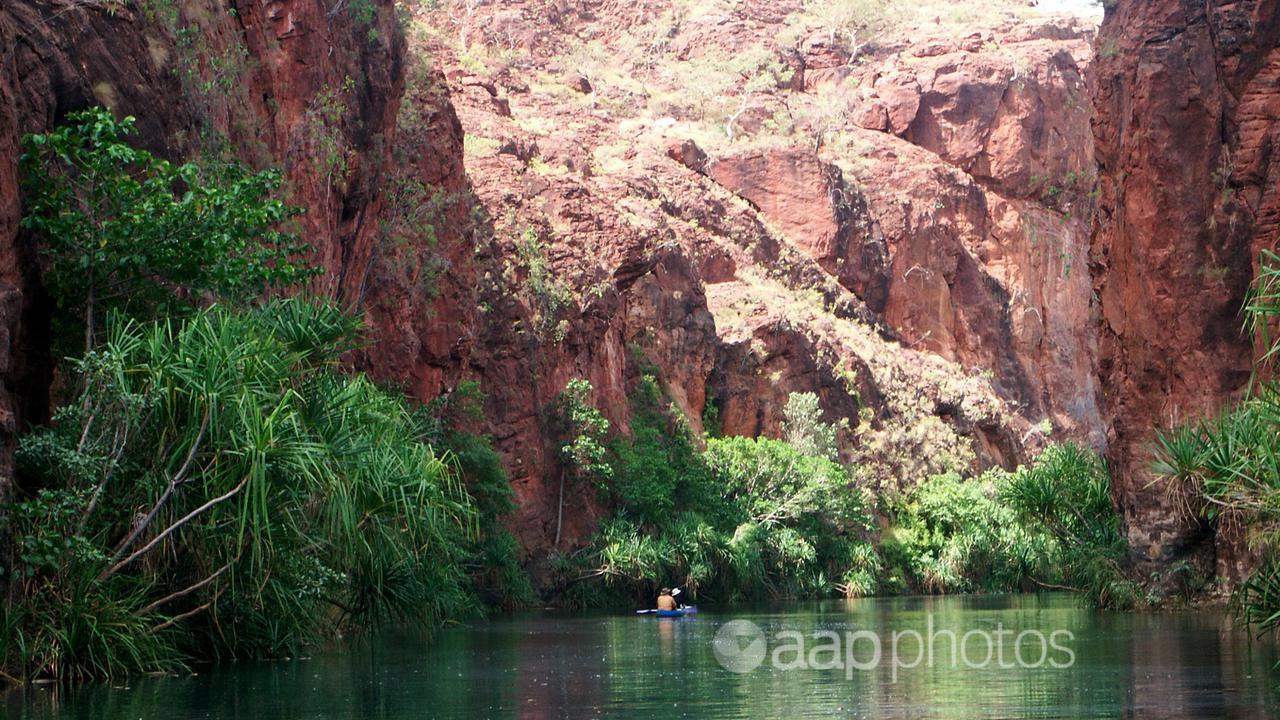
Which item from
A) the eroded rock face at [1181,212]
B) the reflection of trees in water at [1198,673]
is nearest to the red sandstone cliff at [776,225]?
the eroded rock face at [1181,212]

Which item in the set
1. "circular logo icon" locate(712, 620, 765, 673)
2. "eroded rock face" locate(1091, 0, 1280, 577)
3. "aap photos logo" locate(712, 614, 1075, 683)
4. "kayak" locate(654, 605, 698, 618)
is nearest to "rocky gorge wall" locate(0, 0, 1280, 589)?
"eroded rock face" locate(1091, 0, 1280, 577)

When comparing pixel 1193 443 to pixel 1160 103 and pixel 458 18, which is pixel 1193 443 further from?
pixel 458 18

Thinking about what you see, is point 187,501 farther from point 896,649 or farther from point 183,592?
point 896,649

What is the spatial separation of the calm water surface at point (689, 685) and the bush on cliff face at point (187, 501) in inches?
33.6

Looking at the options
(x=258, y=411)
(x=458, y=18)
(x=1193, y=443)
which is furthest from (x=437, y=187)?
(x=458, y=18)

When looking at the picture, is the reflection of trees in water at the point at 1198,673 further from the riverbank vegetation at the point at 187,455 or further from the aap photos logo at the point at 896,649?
the riverbank vegetation at the point at 187,455

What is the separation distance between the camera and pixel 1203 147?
30.3 meters

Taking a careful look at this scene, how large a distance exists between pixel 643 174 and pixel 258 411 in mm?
57375

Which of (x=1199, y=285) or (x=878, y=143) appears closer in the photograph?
(x=1199, y=285)

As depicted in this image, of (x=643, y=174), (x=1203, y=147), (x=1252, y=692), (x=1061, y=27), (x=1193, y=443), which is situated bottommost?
(x=1252, y=692)

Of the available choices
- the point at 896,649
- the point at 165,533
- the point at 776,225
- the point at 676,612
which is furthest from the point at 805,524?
the point at 165,533

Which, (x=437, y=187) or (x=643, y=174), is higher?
(x=643, y=174)

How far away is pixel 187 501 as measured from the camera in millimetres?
17328

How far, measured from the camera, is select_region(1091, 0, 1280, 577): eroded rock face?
29.2 m
